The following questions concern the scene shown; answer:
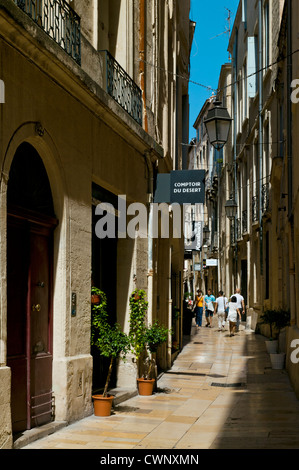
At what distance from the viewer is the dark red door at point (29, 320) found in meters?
7.14

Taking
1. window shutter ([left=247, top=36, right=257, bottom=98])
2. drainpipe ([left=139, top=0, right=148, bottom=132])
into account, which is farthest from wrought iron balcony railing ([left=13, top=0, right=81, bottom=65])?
window shutter ([left=247, top=36, right=257, bottom=98])

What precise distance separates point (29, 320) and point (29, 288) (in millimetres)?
343

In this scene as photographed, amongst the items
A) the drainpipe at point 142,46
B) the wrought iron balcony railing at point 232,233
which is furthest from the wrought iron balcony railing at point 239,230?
the drainpipe at point 142,46

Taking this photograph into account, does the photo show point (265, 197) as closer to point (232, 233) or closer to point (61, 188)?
point (232, 233)

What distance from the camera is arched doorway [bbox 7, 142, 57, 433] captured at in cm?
714

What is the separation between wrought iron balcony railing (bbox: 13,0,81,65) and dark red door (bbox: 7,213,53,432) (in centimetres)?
218

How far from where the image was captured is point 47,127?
7641 mm

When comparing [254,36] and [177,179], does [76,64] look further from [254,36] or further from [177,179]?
[254,36]

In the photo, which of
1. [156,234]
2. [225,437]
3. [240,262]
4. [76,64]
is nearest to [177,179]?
[156,234]

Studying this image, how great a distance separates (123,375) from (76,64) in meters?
5.13

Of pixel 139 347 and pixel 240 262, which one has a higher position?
pixel 240 262

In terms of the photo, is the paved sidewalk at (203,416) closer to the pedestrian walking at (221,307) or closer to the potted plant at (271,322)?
the potted plant at (271,322)

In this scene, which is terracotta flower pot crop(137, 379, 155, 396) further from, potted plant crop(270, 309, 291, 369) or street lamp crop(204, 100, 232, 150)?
potted plant crop(270, 309, 291, 369)

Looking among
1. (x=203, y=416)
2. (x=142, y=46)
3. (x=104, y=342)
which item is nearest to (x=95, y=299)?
(x=104, y=342)
